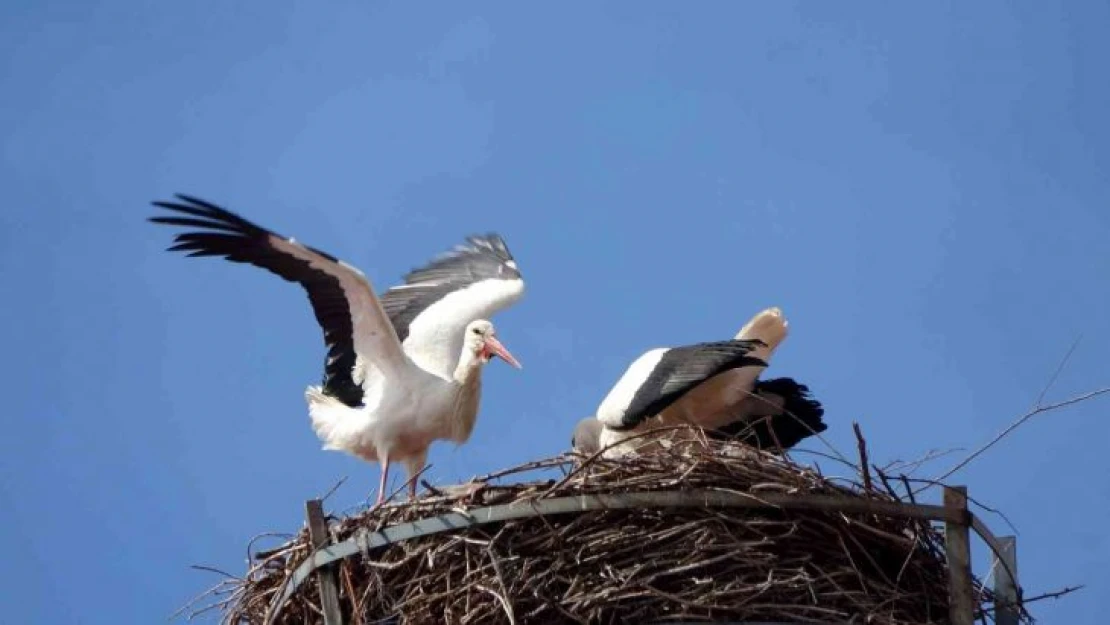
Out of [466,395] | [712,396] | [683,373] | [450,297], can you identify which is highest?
[450,297]

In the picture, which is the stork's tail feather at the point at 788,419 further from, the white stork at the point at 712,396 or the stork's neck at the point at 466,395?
the stork's neck at the point at 466,395

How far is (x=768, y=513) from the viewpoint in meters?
7.95

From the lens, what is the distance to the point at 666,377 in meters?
9.91

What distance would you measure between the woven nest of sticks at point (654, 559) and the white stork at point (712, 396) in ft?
5.01

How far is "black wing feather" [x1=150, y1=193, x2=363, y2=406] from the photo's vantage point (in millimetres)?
10281

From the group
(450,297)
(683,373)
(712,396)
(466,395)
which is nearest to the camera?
(683,373)

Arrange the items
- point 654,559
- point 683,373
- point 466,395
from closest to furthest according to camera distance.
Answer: point 654,559
point 683,373
point 466,395

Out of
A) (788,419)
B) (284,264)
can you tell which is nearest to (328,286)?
(284,264)

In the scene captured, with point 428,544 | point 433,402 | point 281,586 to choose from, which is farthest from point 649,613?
point 433,402

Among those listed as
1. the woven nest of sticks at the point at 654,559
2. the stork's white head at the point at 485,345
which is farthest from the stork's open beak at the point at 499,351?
the woven nest of sticks at the point at 654,559

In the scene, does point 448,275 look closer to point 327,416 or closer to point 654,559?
point 327,416

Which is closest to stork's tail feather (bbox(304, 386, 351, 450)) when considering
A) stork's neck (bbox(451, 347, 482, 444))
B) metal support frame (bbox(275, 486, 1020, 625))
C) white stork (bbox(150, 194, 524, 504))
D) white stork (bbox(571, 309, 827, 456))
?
white stork (bbox(150, 194, 524, 504))

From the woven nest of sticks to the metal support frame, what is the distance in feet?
0.14

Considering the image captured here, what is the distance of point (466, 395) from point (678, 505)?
320 centimetres
